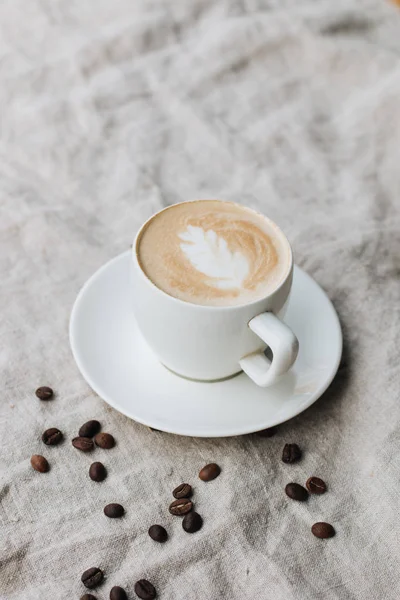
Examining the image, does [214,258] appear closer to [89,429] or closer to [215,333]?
[215,333]

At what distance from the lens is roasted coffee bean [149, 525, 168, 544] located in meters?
0.91

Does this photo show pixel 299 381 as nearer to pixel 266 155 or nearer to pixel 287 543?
pixel 287 543

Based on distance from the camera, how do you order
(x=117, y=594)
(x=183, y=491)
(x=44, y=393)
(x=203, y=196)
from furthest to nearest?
(x=203, y=196), (x=44, y=393), (x=183, y=491), (x=117, y=594)

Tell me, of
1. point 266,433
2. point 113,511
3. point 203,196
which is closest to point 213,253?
point 266,433

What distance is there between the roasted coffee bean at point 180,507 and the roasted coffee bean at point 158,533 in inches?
1.3

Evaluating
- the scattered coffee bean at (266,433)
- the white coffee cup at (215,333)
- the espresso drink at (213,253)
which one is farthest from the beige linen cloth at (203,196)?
the espresso drink at (213,253)

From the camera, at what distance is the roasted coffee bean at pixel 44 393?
3.50 ft

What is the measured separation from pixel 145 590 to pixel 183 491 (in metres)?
0.15

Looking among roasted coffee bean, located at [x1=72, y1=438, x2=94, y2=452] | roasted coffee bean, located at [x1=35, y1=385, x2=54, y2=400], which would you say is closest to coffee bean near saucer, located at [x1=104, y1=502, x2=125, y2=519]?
roasted coffee bean, located at [x1=72, y1=438, x2=94, y2=452]

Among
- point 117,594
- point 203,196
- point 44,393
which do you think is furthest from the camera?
point 203,196

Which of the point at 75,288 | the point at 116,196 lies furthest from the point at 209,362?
the point at 116,196

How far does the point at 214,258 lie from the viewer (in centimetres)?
98

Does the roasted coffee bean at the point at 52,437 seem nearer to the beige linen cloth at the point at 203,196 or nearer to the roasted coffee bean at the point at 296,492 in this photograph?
the beige linen cloth at the point at 203,196

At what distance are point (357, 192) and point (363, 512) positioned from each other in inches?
31.9
